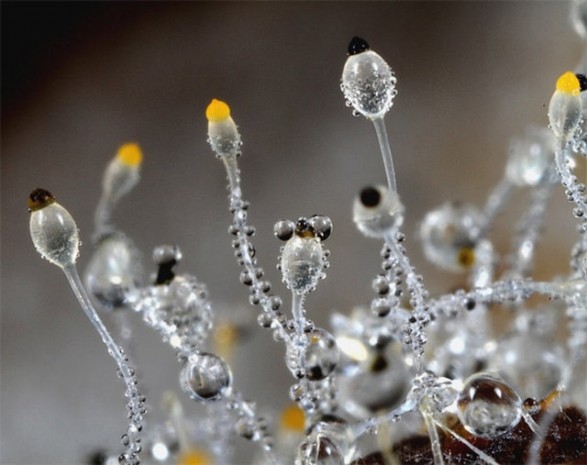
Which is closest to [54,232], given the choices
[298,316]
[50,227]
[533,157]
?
[50,227]

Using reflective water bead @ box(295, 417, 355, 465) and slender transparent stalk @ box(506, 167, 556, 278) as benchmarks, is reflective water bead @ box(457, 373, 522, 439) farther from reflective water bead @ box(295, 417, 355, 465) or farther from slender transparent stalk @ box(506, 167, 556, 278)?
slender transparent stalk @ box(506, 167, 556, 278)

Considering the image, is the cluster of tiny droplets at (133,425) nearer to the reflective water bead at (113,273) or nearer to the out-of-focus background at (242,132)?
the reflective water bead at (113,273)

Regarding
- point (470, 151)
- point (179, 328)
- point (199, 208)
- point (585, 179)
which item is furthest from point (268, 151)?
point (179, 328)

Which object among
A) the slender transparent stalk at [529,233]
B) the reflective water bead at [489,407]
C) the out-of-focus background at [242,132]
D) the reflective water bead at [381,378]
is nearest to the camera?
the reflective water bead at [489,407]

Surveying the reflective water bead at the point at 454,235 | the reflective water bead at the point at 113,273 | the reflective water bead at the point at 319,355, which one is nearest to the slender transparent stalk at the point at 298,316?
the reflective water bead at the point at 319,355

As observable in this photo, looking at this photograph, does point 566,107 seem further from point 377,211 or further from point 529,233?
point 529,233

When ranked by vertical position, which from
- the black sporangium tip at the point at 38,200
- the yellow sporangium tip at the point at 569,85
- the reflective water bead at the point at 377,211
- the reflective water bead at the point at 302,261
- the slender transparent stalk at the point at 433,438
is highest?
the yellow sporangium tip at the point at 569,85

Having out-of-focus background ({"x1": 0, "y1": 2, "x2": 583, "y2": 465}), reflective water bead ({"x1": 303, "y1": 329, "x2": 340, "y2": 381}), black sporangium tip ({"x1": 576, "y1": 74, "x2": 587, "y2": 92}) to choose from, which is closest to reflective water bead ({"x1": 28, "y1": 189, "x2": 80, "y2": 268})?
reflective water bead ({"x1": 303, "y1": 329, "x2": 340, "y2": 381})
